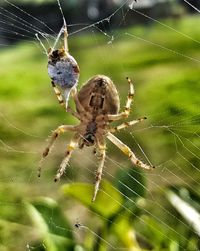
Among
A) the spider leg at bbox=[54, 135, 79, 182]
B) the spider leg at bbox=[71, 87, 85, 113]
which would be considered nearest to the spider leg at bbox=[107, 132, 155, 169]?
the spider leg at bbox=[54, 135, 79, 182]

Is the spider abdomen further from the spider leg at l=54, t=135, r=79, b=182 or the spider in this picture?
the spider leg at l=54, t=135, r=79, b=182

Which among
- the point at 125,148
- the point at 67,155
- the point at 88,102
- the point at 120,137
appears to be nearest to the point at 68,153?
the point at 67,155

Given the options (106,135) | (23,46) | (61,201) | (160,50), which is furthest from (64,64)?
(23,46)

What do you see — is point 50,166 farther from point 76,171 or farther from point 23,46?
point 23,46

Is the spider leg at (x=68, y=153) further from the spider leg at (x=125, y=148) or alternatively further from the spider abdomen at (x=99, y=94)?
the spider abdomen at (x=99, y=94)

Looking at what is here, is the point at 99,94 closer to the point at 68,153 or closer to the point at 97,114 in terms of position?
the point at 97,114

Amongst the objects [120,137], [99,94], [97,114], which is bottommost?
[120,137]
